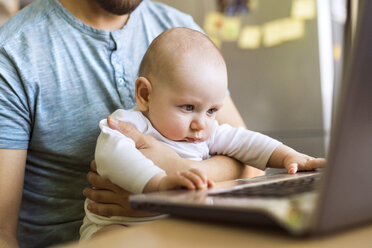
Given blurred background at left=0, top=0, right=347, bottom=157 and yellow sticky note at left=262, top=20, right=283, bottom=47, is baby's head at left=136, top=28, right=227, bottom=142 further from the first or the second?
yellow sticky note at left=262, top=20, right=283, bottom=47

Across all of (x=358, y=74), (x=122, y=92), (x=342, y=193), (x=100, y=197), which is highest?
(x=358, y=74)

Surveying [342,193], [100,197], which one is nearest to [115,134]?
[100,197]

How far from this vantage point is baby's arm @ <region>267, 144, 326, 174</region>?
0.96 metres

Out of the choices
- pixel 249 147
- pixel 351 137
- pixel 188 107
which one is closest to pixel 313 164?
pixel 249 147

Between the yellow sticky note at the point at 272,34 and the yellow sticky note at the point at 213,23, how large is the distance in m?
0.38

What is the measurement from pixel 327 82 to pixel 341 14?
18.3 inches

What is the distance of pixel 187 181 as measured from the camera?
68 centimetres

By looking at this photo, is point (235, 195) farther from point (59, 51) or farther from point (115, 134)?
point (59, 51)

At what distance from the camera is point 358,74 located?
1.33 feet

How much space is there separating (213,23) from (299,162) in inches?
99.3

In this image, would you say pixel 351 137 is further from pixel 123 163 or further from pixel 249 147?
pixel 249 147

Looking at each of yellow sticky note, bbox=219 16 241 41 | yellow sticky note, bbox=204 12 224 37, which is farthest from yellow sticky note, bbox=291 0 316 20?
yellow sticky note, bbox=204 12 224 37

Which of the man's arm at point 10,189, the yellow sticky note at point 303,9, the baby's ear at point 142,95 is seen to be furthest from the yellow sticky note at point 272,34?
the man's arm at point 10,189

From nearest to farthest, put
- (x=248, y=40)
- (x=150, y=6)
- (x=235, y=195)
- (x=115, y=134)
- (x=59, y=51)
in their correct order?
(x=235, y=195) → (x=115, y=134) → (x=59, y=51) → (x=150, y=6) → (x=248, y=40)
